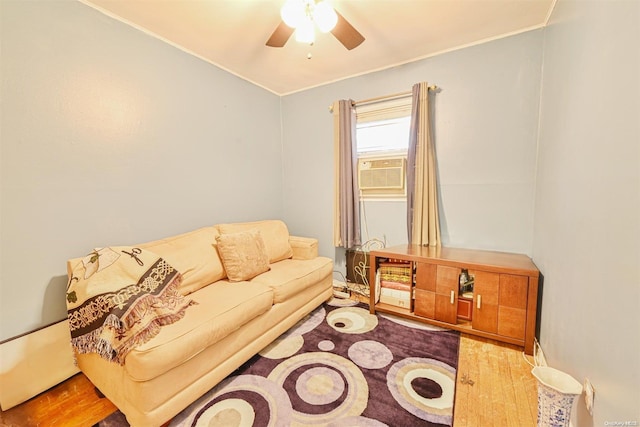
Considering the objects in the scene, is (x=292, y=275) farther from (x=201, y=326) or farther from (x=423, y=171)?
(x=423, y=171)

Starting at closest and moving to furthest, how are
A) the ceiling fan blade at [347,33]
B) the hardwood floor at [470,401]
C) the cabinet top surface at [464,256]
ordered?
the hardwood floor at [470,401]
the ceiling fan blade at [347,33]
the cabinet top surface at [464,256]

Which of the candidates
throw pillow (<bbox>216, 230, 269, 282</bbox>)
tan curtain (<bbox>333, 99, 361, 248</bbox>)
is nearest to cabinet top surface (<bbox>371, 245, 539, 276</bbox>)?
tan curtain (<bbox>333, 99, 361, 248</bbox>)

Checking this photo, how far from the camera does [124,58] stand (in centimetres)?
190

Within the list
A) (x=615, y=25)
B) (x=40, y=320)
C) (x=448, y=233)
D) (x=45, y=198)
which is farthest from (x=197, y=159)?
(x=615, y=25)

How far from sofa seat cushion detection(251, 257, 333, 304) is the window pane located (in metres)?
1.40

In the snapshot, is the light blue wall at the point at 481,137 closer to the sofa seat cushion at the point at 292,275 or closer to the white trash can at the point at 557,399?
the sofa seat cushion at the point at 292,275

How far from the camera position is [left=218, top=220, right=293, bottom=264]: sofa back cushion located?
8.11ft

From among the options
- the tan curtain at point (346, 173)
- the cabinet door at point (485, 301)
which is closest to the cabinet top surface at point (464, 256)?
the cabinet door at point (485, 301)

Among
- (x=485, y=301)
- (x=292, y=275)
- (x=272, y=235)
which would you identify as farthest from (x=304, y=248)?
(x=485, y=301)

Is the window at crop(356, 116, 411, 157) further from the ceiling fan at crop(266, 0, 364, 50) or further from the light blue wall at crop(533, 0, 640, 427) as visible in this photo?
the light blue wall at crop(533, 0, 640, 427)

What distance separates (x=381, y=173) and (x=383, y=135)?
0.44 metres

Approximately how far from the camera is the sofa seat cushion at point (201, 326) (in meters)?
1.14

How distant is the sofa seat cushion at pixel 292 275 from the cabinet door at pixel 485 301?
127 cm

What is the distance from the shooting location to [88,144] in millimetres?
1735
